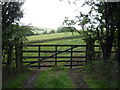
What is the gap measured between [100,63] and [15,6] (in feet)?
12.7

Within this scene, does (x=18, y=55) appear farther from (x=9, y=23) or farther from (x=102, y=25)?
(x=102, y=25)

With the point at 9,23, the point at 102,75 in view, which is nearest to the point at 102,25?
the point at 102,75

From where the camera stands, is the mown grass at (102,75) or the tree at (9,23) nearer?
the mown grass at (102,75)

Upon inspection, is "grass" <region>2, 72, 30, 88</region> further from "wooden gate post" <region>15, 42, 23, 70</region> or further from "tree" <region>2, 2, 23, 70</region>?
"wooden gate post" <region>15, 42, 23, 70</region>

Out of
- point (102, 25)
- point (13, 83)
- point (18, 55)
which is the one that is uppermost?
point (102, 25)

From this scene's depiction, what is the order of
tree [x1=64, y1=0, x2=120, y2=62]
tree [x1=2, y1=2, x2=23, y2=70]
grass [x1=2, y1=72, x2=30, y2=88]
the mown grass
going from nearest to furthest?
grass [x1=2, y1=72, x2=30, y2=88] → the mown grass → tree [x1=2, y1=2, x2=23, y2=70] → tree [x1=64, y1=0, x2=120, y2=62]

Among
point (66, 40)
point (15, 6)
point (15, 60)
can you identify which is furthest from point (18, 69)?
point (66, 40)

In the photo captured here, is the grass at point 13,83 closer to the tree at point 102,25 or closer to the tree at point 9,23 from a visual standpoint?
the tree at point 9,23

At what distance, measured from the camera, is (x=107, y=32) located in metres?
6.88

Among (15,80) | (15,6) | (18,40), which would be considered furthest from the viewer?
(18,40)

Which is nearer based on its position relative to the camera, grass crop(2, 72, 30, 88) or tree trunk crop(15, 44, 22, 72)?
grass crop(2, 72, 30, 88)

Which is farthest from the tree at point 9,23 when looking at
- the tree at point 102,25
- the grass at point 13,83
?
the tree at point 102,25

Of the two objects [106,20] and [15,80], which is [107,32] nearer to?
[106,20]

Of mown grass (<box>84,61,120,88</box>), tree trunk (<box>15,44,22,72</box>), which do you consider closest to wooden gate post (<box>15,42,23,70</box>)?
A: tree trunk (<box>15,44,22,72</box>)
